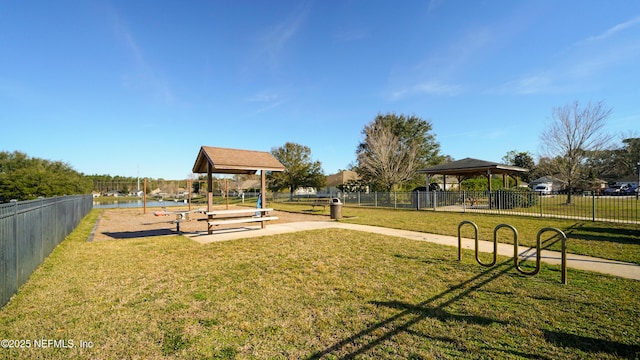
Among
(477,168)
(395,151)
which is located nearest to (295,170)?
(395,151)

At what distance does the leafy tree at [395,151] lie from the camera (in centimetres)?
3116

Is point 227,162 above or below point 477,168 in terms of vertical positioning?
below

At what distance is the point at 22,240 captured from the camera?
17.3 feet

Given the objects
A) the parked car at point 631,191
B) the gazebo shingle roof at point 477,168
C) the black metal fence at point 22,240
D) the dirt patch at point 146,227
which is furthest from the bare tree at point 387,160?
the black metal fence at point 22,240

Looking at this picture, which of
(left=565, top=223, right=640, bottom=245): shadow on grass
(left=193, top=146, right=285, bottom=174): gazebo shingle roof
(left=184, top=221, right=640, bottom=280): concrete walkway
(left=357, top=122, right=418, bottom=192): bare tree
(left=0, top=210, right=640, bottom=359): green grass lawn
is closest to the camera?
(left=0, top=210, right=640, bottom=359): green grass lawn

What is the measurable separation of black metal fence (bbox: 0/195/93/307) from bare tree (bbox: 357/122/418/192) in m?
27.1

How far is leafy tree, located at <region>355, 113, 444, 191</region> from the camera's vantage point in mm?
31156

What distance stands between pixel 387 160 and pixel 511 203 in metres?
14.2

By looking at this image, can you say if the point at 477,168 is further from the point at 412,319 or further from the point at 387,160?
the point at 412,319

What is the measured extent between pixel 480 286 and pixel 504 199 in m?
15.9

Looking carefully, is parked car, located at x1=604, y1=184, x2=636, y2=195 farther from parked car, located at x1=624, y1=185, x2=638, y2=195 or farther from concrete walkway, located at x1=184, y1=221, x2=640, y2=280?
concrete walkway, located at x1=184, y1=221, x2=640, y2=280

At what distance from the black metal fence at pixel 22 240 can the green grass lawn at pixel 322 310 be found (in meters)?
0.25

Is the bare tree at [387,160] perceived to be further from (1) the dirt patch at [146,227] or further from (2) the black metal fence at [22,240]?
(2) the black metal fence at [22,240]

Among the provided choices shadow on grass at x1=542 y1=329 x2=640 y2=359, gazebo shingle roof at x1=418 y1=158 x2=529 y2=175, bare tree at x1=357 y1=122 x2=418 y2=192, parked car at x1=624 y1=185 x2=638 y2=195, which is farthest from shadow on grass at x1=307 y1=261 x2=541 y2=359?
parked car at x1=624 y1=185 x2=638 y2=195
